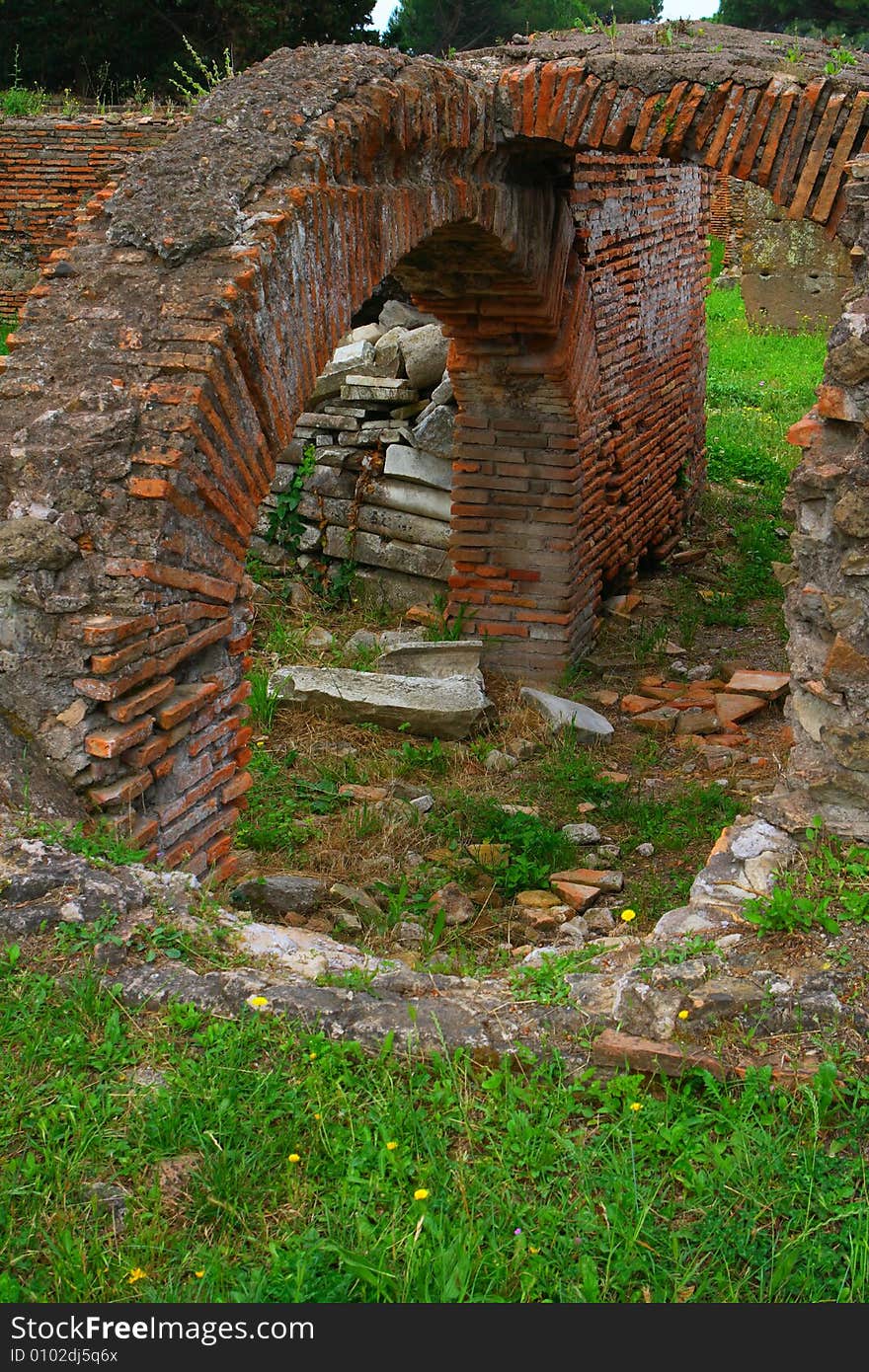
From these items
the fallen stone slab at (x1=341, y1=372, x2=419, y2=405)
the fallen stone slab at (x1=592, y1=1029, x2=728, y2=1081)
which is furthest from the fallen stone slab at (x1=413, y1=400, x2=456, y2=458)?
the fallen stone slab at (x1=592, y1=1029, x2=728, y2=1081)

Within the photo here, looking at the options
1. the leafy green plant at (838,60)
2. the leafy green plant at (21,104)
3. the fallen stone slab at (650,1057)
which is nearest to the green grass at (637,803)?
the fallen stone slab at (650,1057)

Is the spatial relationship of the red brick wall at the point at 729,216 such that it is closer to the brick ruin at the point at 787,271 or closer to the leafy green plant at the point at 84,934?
the brick ruin at the point at 787,271

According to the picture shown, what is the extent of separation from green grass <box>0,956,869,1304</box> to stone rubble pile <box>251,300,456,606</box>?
5.31m

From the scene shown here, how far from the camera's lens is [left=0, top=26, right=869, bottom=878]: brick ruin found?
360 centimetres

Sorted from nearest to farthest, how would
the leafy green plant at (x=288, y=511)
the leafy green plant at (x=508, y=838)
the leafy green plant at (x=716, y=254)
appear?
the leafy green plant at (x=508, y=838) → the leafy green plant at (x=288, y=511) → the leafy green plant at (x=716, y=254)

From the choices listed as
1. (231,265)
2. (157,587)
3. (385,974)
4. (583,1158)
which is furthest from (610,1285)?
(231,265)

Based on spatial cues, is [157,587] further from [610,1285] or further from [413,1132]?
[610,1285]

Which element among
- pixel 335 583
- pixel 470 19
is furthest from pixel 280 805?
pixel 470 19

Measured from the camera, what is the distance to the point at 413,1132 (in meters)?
2.61

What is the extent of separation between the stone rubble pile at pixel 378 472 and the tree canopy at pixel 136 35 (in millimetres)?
9661

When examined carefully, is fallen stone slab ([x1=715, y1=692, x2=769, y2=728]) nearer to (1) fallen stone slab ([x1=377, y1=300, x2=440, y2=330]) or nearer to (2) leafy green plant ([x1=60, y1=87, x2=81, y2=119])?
(1) fallen stone slab ([x1=377, y1=300, x2=440, y2=330])

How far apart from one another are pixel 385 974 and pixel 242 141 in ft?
9.46

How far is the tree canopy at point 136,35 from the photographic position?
52.5 feet

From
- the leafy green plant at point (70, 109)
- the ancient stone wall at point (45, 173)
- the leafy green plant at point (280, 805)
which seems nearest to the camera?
the leafy green plant at point (280, 805)
